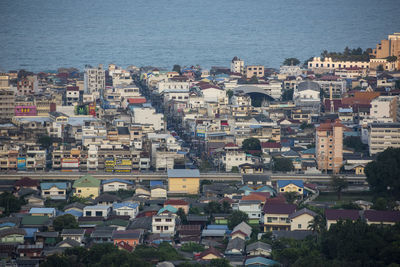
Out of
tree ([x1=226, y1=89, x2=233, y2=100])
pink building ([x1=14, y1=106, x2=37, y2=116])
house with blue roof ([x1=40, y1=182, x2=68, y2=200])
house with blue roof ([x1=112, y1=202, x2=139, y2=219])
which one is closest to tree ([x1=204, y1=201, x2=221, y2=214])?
house with blue roof ([x1=112, y1=202, x2=139, y2=219])

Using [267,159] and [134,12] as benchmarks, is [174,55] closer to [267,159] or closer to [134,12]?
[267,159]

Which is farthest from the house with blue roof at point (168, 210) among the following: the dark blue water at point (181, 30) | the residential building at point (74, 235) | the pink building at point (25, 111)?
the dark blue water at point (181, 30)

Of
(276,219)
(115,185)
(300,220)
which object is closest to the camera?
(300,220)

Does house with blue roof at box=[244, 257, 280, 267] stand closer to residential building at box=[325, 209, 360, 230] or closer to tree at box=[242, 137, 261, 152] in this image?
residential building at box=[325, 209, 360, 230]

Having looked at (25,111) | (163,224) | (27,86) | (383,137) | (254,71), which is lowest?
(163,224)

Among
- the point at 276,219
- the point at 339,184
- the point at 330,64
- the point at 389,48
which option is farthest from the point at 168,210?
the point at 389,48

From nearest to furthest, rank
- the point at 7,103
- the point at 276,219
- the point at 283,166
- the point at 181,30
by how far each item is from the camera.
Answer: the point at 276,219 → the point at 283,166 → the point at 7,103 → the point at 181,30

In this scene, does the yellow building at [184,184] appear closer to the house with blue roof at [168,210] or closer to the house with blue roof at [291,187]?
the house with blue roof at [291,187]

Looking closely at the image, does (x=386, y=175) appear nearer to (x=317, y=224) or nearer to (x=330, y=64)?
(x=317, y=224)
